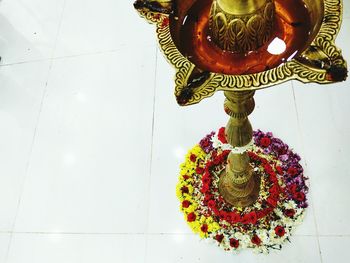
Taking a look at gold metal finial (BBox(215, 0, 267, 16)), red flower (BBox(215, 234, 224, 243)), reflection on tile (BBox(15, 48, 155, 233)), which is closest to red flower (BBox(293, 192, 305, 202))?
red flower (BBox(215, 234, 224, 243))

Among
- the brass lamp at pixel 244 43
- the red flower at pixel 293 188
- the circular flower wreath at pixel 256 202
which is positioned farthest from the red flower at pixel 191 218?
the brass lamp at pixel 244 43

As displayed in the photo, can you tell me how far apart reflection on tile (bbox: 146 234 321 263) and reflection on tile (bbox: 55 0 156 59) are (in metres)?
1.31

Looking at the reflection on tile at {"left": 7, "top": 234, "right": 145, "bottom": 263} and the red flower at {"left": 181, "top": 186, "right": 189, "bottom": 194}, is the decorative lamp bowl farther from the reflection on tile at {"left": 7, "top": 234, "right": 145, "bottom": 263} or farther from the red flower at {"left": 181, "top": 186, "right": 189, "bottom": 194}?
the reflection on tile at {"left": 7, "top": 234, "right": 145, "bottom": 263}

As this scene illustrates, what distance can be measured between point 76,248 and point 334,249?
134 cm

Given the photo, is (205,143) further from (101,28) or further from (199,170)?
(101,28)

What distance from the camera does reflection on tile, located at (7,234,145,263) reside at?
206 cm

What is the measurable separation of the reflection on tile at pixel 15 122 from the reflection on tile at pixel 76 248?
0.17 metres

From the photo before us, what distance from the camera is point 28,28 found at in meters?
2.95

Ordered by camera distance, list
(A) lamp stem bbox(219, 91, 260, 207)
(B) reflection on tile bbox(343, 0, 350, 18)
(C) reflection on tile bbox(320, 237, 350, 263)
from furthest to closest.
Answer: (B) reflection on tile bbox(343, 0, 350, 18) < (C) reflection on tile bbox(320, 237, 350, 263) < (A) lamp stem bbox(219, 91, 260, 207)

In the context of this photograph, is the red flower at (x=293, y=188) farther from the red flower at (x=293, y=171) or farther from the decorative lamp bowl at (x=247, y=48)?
the decorative lamp bowl at (x=247, y=48)

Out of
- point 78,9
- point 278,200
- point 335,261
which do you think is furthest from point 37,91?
point 335,261

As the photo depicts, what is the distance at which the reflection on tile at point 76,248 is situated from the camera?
2064 millimetres

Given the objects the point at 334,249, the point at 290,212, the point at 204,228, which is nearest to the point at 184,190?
the point at 204,228

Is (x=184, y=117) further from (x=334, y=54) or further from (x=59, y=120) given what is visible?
(x=334, y=54)
